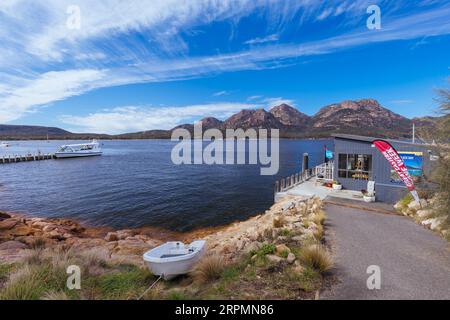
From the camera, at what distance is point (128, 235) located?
1479 cm

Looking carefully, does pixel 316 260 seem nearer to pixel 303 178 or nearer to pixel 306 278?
pixel 306 278

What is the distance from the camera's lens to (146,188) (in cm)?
2834

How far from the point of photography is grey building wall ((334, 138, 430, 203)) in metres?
13.8

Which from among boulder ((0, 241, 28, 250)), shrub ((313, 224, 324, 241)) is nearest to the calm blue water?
Answer: boulder ((0, 241, 28, 250))

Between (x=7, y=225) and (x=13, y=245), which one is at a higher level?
(x=13, y=245)

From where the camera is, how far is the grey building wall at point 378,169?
13.8 meters

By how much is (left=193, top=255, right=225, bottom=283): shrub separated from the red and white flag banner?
37.9 ft

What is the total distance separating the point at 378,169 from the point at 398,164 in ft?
8.52

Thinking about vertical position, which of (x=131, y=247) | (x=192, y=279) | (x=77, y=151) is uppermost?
(x=77, y=151)

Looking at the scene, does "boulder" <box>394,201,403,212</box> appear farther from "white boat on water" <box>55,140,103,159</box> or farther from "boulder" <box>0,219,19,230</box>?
"white boat on water" <box>55,140,103,159</box>

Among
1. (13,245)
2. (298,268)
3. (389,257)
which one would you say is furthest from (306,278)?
(13,245)

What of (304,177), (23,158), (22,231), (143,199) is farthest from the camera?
(23,158)
